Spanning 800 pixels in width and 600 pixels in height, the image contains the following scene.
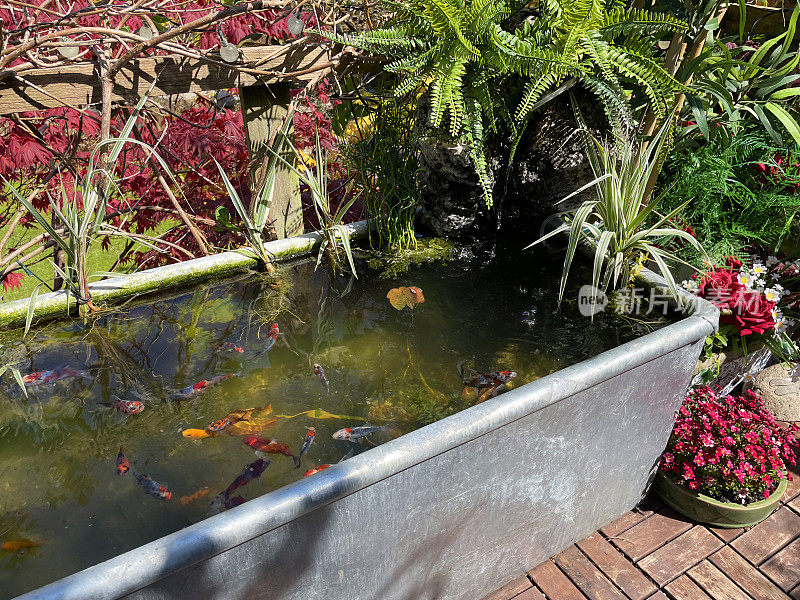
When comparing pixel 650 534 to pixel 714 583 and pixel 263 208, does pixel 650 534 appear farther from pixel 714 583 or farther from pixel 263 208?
pixel 263 208

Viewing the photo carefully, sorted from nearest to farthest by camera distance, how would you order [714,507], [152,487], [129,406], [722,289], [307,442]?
[152,487]
[307,442]
[129,406]
[714,507]
[722,289]

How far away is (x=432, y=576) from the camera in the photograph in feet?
4.93

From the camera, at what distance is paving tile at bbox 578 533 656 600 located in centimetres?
176

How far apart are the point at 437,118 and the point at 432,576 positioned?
1355 millimetres

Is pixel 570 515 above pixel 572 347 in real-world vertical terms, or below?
below

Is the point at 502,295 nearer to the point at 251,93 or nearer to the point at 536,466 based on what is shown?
the point at 536,466

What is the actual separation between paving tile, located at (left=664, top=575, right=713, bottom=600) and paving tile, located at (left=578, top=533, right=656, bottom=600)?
6cm

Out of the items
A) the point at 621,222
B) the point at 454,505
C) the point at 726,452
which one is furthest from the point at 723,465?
the point at 454,505

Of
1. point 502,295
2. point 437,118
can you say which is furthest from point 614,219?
point 437,118

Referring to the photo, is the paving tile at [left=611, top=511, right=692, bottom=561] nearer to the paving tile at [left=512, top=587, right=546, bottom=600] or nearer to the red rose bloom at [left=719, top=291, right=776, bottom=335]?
the paving tile at [left=512, top=587, right=546, bottom=600]

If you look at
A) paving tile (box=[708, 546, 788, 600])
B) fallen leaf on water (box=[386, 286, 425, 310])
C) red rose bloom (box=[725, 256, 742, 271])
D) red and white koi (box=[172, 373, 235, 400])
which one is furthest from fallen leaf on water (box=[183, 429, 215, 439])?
red rose bloom (box=[725, 256, 742, 271])

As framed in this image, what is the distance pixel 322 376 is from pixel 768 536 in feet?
5.20

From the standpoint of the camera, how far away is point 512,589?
1770 mm

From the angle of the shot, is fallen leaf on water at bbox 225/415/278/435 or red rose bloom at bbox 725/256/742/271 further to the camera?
red rose bloom at bbox 725/256/742/271
